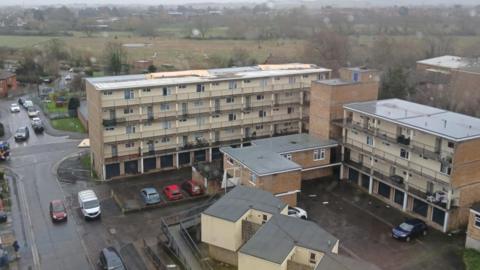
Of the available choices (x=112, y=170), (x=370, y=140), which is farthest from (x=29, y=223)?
(x=370, y=140)

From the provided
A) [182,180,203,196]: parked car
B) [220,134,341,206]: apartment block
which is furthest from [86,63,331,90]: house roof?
[182,180,203,196]: parked car

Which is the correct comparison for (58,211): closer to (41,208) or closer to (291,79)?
(41,208)

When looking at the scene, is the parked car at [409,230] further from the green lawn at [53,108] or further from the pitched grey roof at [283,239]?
the green lawn at [53,108]

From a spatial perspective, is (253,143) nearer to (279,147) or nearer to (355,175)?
(279,147)

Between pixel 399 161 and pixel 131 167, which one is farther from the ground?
pixel 399 161

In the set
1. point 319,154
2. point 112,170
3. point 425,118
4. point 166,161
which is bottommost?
point 112,170

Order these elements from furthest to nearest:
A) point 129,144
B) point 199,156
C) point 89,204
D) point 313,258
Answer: point 199,156 < point 129,144 < point 89,204 < point 313,258

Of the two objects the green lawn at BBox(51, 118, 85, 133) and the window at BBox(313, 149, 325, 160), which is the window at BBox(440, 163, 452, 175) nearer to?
the window at BBox(313, 149, 325, 160)

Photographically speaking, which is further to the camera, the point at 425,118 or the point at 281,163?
the point at 425,118

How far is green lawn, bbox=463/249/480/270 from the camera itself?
21.4 m

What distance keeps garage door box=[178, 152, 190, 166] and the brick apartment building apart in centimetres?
3292

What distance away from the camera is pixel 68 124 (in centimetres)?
4528

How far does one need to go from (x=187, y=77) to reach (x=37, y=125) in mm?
16906

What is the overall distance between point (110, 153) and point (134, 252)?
10.3 metres
